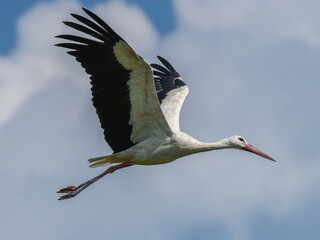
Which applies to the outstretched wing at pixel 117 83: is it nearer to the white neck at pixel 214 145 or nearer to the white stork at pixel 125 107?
the white stork at pixel 125 107

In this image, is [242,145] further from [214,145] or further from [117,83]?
[117,83]

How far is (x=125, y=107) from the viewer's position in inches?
592

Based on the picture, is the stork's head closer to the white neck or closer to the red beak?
the red beak

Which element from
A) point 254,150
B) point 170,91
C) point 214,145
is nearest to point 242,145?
point 254,150

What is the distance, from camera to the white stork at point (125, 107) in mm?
14414

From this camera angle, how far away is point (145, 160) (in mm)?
15422

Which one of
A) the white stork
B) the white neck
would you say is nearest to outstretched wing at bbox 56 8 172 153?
the white stork

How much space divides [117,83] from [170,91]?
3.65 m

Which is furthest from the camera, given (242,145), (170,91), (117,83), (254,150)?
(170,91)

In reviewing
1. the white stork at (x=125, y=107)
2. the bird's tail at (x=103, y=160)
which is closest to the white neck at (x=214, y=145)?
the white stork at (x=125, y=107)

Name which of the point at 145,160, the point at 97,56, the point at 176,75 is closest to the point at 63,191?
the point at 145,160

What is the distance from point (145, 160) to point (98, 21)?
2872 mm

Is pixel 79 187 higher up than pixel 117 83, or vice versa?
pixel 117 83

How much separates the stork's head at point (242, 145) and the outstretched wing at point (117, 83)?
63.8 inches
